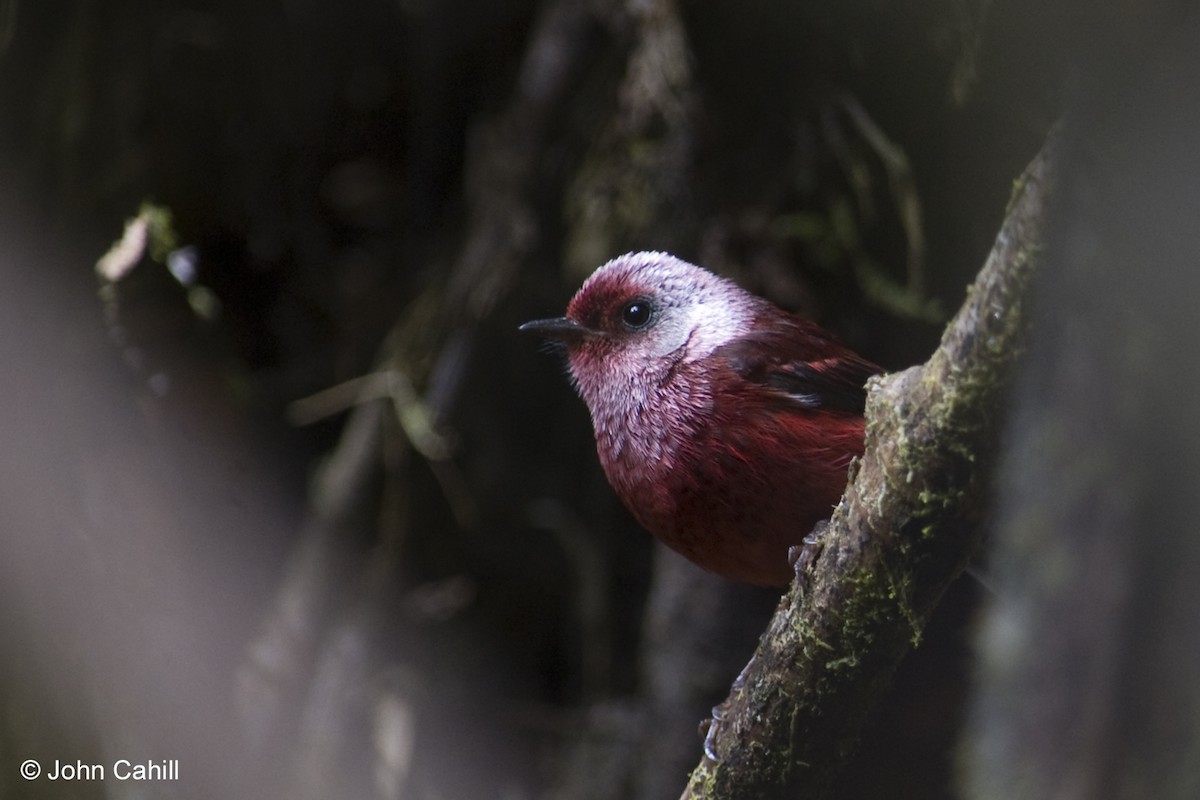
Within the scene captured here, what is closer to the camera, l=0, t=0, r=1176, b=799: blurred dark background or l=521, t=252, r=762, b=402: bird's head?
l=521, t=252, r=762, b=402: bird's head

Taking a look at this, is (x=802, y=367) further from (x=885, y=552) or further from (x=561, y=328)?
(x=885, y=552)

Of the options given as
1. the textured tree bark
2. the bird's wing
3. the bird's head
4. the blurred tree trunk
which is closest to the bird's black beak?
the bird's head

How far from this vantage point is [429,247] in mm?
3961

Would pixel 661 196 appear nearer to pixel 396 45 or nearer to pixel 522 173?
pixel 522 173

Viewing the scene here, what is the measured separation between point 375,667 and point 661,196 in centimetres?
180

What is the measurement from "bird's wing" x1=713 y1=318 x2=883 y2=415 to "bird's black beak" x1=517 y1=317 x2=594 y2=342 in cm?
28

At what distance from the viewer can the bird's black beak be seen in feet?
7.34

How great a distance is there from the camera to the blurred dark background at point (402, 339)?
2.80 m

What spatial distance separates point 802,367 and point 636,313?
347mm

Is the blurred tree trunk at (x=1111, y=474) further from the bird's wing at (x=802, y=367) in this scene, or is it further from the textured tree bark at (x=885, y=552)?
the bird's wing at (x=802, y=367)

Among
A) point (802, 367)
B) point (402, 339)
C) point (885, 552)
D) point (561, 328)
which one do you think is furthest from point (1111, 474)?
point (402, 339)

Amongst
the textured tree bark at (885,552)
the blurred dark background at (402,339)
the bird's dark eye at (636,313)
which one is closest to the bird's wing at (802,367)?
the bird's dark eye at (636,313)

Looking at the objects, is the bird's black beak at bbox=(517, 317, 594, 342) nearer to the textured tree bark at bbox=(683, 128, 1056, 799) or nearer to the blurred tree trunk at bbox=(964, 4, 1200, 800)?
the textured tree bark at bbox=(683, 128, 1056, 799)

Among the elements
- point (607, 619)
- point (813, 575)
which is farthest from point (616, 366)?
point (607, 619)
